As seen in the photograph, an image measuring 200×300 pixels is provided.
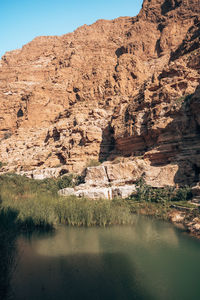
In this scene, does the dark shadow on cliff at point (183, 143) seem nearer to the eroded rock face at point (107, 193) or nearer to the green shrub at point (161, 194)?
the green shrub at point (161, 194)

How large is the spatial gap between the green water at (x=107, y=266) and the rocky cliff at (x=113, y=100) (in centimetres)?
952

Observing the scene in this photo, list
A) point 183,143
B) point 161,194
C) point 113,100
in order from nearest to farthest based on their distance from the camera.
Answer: point 161,194, point 183,143, point 113,100

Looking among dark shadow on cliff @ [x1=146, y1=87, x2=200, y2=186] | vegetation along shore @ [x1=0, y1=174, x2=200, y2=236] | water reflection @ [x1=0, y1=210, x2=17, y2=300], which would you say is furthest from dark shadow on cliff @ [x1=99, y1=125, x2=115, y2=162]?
water reflection @ [x1=0, y1=210, x2=17, y2=300]

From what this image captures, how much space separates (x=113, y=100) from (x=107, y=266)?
34641 mm

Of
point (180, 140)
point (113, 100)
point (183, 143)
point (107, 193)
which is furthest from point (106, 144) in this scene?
point (107, 193)

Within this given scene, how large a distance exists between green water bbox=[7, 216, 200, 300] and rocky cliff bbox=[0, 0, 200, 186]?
952 centimetres

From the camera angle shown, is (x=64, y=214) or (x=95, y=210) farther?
(x=64, y=214)

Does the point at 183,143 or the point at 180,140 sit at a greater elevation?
the point at 180,140

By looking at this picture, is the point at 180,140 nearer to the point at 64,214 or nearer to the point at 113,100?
the point at 64,214

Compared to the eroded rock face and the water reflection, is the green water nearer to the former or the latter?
the water reflection

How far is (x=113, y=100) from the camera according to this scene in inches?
1569

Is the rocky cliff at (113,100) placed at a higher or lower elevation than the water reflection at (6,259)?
higher

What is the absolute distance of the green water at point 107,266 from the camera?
261 inches

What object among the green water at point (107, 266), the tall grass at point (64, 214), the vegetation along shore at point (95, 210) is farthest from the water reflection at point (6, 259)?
the tall grass at point (64, 214)
